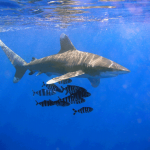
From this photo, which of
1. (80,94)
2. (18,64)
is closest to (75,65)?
(80,94)

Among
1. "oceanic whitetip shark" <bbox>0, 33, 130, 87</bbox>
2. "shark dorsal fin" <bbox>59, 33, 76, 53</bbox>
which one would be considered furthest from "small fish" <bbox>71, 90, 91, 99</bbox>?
"shark dorsal fin" <bbox>59, 33, 76, 53</bbox>

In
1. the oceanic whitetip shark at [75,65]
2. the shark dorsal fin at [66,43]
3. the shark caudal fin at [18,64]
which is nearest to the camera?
the oceanic whitetip shark at [75,65]

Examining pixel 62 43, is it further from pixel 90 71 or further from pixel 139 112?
pixel 139 112

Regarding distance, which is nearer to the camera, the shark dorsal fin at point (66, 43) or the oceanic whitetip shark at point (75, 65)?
the oceanic whitetip shark at point (75, 65)

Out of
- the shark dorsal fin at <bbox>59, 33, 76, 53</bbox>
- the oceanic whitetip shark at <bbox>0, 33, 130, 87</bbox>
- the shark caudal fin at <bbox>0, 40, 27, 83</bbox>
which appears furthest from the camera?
the shark caudal fin at <bbox>0, 40, 27, 83</bbox>

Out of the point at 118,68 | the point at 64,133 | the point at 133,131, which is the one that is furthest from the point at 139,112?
the point at 118,68

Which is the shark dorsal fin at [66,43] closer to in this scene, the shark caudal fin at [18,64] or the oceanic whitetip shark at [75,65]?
the oceanic whitetip shark at [75,65]

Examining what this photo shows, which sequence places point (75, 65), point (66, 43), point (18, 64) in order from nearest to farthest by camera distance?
point (75, 65) → point (66, 43) → point (18, 64)

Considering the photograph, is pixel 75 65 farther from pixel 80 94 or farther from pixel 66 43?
pixel 66 43

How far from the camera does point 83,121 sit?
1407 cm

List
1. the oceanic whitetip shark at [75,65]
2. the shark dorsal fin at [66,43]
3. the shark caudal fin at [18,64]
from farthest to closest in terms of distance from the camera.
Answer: the shark caudal fin at [18,64] < the shark dorsal fin at [66,43] < the oceanic whitetip shark at [75,65]

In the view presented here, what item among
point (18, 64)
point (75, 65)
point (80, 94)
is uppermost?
point (18, 64)

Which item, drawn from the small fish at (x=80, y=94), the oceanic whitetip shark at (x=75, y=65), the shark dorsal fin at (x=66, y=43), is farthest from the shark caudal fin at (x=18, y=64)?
the small fish at (x=80, y=94)

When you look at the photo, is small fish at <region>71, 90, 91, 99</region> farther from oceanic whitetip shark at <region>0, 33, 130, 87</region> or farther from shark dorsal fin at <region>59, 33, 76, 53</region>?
shark dorsal fin at <region>59, 33, 76, 53</region>
